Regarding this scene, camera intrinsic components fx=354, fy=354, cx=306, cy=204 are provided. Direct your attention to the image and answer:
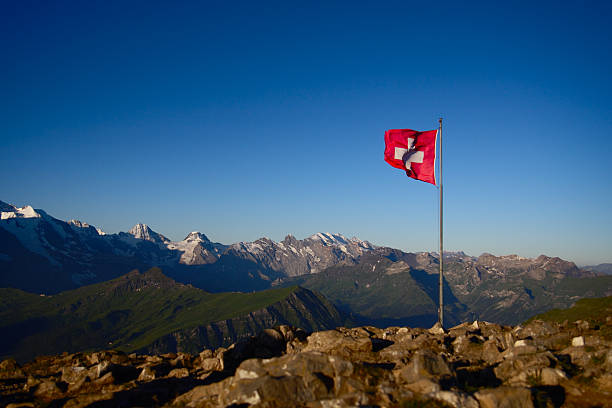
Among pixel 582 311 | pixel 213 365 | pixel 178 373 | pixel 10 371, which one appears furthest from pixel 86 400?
pixel 582 311

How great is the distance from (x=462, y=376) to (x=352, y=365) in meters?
6.46

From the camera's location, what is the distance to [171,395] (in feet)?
61.6

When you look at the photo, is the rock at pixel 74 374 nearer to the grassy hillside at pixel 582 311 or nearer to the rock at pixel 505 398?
the rock at pixel 505 398

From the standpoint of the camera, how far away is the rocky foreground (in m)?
14.0

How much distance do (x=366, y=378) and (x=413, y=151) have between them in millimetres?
25066

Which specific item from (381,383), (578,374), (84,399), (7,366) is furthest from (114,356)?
(578,374)

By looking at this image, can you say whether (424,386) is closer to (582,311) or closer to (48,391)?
(48,391)

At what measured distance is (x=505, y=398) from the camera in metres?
13.4

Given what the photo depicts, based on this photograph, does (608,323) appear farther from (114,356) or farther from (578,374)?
(114,356)

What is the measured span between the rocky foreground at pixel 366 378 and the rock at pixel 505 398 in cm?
4

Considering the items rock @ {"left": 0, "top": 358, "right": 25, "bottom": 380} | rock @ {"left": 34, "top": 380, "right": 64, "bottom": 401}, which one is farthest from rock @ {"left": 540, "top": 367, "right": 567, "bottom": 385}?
rock @ {"left": 0, "top": 358, "right": 25, "bottom": 380}

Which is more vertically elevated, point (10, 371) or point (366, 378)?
point (366, 378)

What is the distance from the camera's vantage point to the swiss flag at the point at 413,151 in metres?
34.8

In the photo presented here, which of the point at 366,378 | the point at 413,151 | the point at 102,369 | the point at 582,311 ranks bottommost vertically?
the point at 102,369
